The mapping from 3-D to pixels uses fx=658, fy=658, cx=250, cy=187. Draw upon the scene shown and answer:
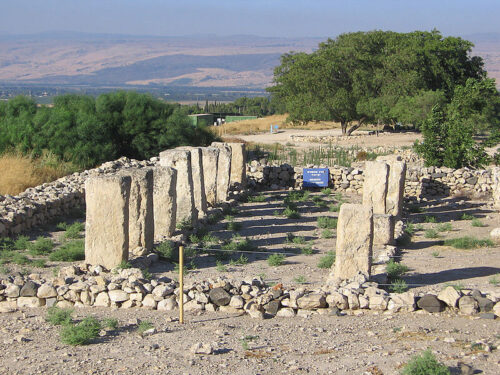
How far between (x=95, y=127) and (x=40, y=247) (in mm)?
11456

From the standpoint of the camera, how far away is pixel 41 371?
6391 millimetres

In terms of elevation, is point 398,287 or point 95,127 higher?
point 95,127

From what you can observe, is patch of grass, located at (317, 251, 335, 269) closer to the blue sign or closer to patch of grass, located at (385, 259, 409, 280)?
Answer: patch of grass, located at (385, 259, 409, 280)

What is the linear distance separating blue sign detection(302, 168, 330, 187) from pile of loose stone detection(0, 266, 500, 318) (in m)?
11.6

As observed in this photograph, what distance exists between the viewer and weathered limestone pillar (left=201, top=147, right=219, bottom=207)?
16688mm

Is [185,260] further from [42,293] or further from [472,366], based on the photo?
[472,366]

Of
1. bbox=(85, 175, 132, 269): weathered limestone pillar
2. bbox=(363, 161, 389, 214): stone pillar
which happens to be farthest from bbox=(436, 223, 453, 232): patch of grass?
bbox=(85, 175, 132, 269): weathered limestone pillar

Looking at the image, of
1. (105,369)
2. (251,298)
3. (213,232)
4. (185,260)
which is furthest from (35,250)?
(105,369)

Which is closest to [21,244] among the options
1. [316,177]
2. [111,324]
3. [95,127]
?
[111,324]

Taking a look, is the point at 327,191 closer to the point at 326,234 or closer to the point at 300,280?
the point at 326,234

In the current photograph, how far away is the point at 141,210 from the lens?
38.0 ft

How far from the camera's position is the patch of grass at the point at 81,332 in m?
7.09

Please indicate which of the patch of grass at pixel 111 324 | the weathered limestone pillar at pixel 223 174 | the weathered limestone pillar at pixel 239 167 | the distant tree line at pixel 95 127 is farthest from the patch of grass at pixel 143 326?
the distant tree line at pixel 95 127

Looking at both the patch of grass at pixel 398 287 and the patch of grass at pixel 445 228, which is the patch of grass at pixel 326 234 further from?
the patch of grass at pixel 398 287
